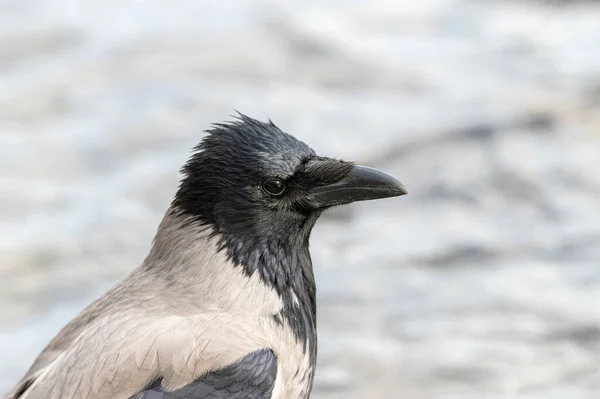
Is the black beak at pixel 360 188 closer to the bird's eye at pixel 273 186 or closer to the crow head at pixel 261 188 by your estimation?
the crow head at pixel 261 188

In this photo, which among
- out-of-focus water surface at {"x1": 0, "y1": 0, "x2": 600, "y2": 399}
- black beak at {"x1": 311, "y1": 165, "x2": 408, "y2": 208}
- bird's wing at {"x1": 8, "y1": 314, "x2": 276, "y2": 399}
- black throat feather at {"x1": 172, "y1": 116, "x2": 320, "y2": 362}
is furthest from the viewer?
out-of-focus water surface at {"x1": 0, "y1": 0, "x2": 600, "y2": 399}

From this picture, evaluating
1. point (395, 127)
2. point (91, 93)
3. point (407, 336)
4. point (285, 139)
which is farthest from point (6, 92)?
point (285, 139)

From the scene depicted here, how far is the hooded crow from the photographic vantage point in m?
4.56

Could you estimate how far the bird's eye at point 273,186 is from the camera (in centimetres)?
491

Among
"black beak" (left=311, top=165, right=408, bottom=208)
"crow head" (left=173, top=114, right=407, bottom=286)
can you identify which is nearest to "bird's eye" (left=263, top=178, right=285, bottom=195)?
"crow head" (left=173, top=114, right=407, bottom=286)

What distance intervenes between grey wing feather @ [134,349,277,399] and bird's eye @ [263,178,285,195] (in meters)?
0.60

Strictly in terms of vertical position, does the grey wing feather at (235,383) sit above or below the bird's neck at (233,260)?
below

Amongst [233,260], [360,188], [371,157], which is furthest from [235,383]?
[371,157]

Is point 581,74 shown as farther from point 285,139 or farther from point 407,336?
point 285,139

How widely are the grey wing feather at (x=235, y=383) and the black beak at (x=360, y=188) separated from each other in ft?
2.19

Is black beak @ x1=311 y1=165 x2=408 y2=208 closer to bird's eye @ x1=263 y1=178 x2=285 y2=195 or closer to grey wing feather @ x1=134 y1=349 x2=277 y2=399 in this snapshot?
bird's eye @ x1=263 y1=178 x2=285 y2=195

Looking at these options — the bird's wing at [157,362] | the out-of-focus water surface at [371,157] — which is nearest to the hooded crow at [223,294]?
the bird's wing at [157,362]

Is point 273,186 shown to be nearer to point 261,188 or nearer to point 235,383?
point 261,188

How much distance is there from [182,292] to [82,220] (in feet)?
11.3
